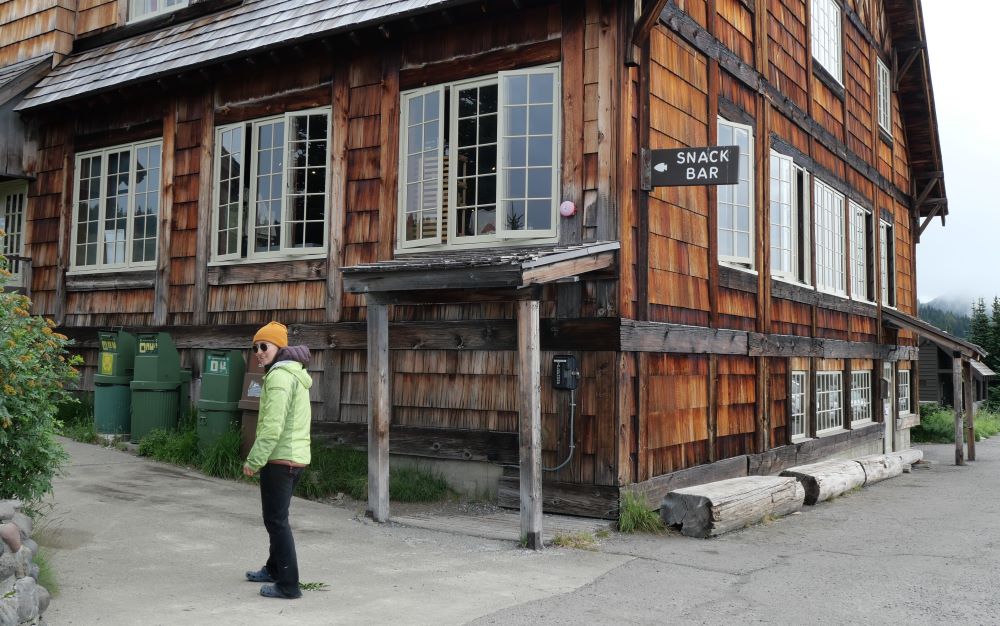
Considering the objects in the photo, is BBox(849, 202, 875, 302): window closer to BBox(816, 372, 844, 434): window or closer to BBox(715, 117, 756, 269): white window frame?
BBox(816, 372, 844, 434): window

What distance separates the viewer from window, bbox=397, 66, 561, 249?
29.6 feet

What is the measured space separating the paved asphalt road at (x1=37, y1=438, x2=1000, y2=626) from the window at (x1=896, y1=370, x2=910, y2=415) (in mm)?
10023

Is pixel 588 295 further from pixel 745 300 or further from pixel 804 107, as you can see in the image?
pixel 804 107

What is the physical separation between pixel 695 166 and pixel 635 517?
10.8 feet

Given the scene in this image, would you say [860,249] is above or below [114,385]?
above

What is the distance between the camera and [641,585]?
648cm

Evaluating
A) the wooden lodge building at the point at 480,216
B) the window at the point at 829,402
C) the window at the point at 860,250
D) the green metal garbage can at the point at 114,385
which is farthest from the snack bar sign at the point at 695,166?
the window at the point at 860,250

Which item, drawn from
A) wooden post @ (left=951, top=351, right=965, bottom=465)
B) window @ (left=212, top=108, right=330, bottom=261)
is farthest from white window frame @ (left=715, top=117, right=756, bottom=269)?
wooden post @ (left=951, top=351, right=965, bottom=465)

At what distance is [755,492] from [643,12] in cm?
479

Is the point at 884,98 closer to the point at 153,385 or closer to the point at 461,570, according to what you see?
the point at 153,385

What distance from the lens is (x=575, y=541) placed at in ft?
25.2

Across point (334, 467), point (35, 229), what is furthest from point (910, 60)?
point (35, 229)

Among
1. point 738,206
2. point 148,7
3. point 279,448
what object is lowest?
point 279,448

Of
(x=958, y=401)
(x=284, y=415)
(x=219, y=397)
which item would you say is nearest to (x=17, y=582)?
(x=284, y=415)
